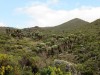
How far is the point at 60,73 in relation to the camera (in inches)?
645

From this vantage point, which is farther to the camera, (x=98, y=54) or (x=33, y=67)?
(x=98, y=54)

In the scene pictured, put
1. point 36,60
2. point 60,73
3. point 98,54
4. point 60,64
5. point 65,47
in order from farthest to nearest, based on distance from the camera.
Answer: point 65,47, point 98,54, point 60,64, point 36,60, point 60,73

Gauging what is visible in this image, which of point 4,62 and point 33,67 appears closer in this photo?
point 4,62

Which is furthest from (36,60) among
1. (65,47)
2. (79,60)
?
(65,47)

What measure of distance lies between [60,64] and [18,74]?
181 inches

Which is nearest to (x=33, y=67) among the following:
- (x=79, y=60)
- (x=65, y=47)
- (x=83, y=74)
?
(x=83, y=74)

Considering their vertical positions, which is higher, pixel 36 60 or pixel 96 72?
pixel 36 60

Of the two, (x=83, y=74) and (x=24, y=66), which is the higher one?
(x=24, y=66)

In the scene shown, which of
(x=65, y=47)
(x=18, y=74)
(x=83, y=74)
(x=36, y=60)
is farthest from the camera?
(x=65, y=47)

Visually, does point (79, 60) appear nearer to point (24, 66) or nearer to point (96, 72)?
point (96, 72)

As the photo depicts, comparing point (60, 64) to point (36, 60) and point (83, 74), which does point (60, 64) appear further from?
point (83, 74)

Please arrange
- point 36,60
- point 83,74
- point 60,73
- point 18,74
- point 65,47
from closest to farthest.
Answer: point 18,74 < point 60,73 < point 36,60 < point 83,74 < point 65,47

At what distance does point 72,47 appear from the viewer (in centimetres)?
4059

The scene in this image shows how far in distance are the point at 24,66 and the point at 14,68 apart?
53.7 inches
